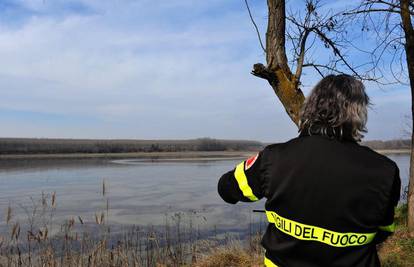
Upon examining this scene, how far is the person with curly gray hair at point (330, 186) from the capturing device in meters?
2.08

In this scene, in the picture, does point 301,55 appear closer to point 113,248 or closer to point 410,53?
point 410,53

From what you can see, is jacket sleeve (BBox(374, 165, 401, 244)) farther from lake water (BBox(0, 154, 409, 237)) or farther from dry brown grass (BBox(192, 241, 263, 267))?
lake water (BBox(0, 154, 409, 237))

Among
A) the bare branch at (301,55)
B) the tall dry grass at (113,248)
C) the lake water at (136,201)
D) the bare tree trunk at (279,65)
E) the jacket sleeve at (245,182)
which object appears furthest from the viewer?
the lake water at (136,201)

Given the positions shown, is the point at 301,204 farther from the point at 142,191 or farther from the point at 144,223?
the point at 142,191

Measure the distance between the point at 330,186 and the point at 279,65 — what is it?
3349 mm

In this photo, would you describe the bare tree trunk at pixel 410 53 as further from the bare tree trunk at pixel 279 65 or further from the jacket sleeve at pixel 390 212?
the jacket sleeve at pixel 390 212

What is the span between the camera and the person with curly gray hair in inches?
82.0

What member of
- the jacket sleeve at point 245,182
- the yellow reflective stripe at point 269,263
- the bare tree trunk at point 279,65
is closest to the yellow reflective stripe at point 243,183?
the jacket sleeve at point 245,182

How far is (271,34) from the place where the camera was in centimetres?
527

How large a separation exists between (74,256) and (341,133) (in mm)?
6735

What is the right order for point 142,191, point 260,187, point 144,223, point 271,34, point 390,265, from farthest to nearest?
point 142,191 < point 144,223 < point 390,265 < point 271,34 < point 260,187

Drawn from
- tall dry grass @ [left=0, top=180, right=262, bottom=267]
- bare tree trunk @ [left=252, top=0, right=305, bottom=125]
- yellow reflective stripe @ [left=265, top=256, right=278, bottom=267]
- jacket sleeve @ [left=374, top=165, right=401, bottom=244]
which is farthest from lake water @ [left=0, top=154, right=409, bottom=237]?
jacket sleeve @ [left=374, top=165, right=401, bottom=244]

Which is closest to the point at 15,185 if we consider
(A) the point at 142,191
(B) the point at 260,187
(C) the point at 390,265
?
(A) the point at 142,191

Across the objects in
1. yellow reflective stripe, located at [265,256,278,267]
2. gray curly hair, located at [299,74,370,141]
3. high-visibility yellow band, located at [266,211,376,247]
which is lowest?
yellow reflective stripe, located at [265,256,278,267]
